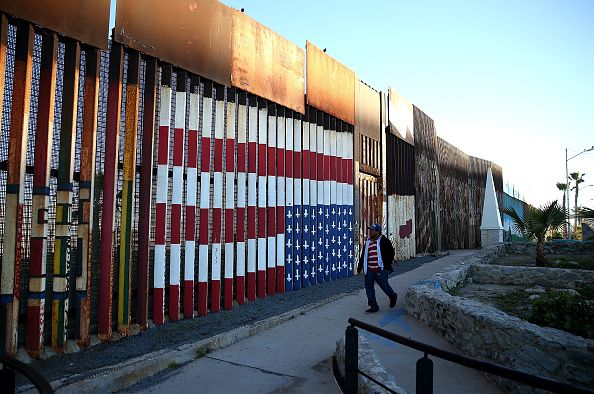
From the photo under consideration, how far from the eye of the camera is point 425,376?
2359 millimetres

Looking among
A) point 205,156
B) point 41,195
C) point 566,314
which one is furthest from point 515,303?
point 41,195

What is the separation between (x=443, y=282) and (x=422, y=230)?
992cm

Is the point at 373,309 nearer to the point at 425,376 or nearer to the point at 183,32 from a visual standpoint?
the point at 425,376

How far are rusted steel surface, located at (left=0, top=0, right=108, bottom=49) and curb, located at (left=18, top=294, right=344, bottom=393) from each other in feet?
12.7

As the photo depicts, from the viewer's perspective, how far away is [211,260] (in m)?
7.14

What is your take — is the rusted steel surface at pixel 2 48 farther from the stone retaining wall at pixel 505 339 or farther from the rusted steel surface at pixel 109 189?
the stone retaining wall at pixel 505 339

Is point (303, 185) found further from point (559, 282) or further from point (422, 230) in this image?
point (422, 230)

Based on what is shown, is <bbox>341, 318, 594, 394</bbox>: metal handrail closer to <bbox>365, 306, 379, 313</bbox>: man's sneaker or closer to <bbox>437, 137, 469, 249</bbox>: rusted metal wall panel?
<bbox>365, 306, 379, 313</bbox>: man's sneaker

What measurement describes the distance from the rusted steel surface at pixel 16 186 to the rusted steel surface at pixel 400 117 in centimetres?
1154

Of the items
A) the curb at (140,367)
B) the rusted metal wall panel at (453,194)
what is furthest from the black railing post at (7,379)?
the rusted metal wall panel at (453,194)

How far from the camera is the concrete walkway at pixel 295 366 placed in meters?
4.13

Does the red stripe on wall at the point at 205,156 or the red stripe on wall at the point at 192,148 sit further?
the red stripe on wall at the point at 205,156

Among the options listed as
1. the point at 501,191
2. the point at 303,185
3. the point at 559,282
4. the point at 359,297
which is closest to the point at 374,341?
the point at 359,297

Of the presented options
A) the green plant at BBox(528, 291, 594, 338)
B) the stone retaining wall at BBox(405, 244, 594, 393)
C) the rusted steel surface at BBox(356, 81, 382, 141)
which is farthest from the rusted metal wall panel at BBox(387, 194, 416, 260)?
the green plant at BBox(528, 291, 594, 338)
